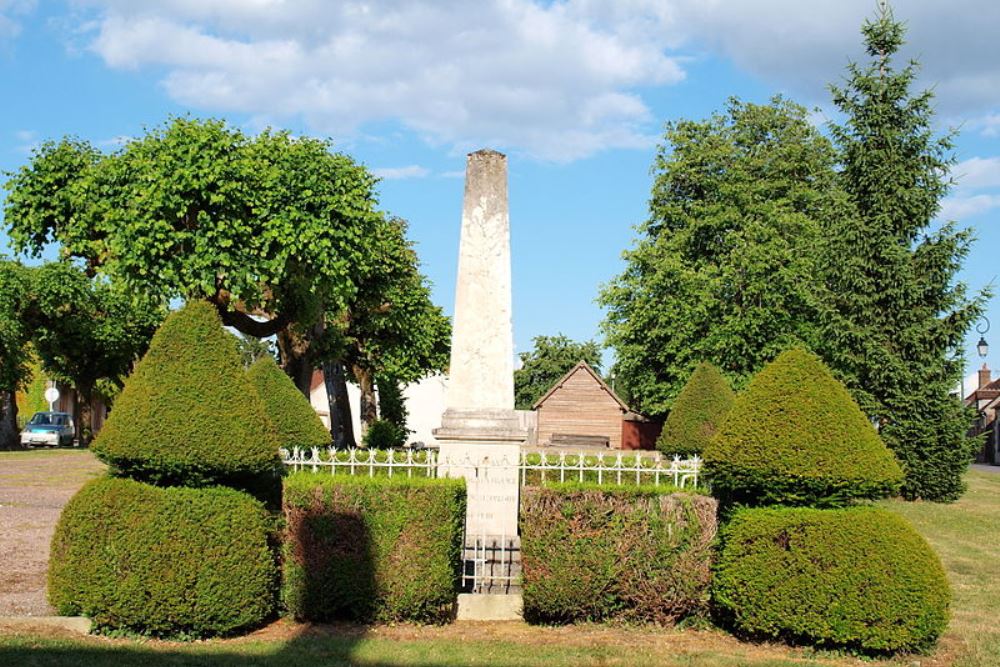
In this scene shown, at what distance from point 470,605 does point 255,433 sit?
3.06m

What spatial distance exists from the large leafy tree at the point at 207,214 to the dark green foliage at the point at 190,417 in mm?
13692

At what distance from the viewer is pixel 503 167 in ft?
40.6

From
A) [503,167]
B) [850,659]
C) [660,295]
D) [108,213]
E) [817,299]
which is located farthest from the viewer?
[660,295]

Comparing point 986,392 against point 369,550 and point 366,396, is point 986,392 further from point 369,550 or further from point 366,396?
point 369,550

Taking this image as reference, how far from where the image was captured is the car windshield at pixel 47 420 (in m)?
51.2

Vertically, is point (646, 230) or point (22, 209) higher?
point (646, 230)

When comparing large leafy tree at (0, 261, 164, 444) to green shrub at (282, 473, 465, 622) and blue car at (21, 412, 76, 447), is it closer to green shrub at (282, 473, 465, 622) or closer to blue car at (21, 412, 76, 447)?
blue car at (21, 412, 76, 447)

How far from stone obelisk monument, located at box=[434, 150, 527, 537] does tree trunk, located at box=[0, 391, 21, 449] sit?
44075mm

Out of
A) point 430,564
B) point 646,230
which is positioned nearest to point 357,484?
point 430,564

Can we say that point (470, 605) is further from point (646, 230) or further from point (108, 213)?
point (646, 230)

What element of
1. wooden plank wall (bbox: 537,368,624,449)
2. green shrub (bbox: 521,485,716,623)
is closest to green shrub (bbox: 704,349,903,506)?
green shrub (bbox: 521,485,716,623)

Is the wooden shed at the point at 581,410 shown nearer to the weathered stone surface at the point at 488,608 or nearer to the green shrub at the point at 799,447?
the weathered stone surface at the point at 488,608

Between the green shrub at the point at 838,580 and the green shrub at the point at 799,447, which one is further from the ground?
the green shrub at the point at 799,447

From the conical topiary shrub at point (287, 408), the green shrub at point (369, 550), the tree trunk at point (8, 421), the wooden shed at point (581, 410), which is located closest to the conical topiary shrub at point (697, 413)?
the conical topiary shrub at point (287, 408)
